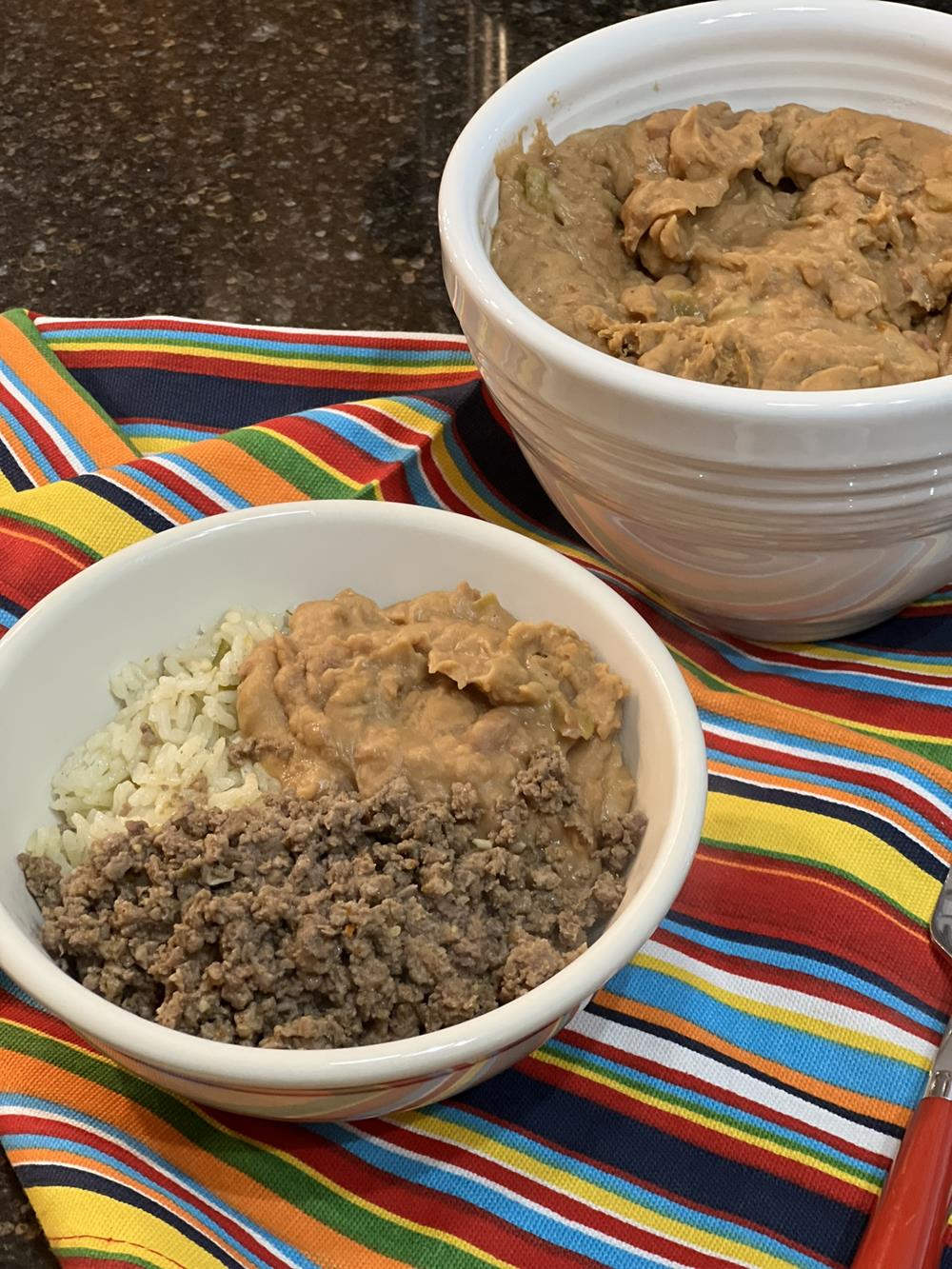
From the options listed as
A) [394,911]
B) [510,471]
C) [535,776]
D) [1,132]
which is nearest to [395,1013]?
[394,911]

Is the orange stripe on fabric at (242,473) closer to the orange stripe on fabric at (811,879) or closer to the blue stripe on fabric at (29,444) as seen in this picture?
the blue stripe on fabric at (29,444)

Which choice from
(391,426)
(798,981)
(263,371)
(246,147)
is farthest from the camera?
(246,147)

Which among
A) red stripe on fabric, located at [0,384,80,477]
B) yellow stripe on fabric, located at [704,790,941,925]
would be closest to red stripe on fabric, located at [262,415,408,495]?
red stripe on fabric, located at [0,384,80,477]

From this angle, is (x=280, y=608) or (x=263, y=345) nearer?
(x=280, y=608)

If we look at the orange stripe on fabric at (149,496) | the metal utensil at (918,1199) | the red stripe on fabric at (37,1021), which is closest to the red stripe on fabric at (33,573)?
the orange stripe on fabric at (149,496)

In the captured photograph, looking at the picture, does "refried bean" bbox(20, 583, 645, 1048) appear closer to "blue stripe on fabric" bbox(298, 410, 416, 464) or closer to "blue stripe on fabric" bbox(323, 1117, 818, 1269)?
"blue stripe on fabric" bbox(323, 1117, 818, 1269)

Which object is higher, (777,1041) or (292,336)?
(292,336)

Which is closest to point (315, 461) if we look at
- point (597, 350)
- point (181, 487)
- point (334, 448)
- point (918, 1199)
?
point (334, 448)

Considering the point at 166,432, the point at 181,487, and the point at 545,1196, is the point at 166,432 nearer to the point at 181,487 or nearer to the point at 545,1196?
the point at 181,487
